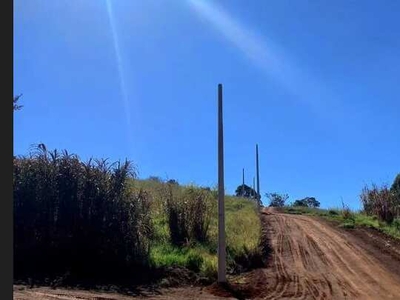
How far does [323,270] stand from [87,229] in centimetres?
856

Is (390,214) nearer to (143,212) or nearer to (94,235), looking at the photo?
(143,212)

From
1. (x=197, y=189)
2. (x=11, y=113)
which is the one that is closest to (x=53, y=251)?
(x=197, y=189)

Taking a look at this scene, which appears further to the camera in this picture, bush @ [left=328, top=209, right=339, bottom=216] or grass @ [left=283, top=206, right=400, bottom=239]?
bush @ [left=328, top=209, right=339, bottom=216]

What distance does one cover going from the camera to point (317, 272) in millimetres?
18656

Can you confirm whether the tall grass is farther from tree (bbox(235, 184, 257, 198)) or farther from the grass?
tree (bbox(235, 184, 257, 198))

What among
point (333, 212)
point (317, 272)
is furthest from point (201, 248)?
point (333, 212)

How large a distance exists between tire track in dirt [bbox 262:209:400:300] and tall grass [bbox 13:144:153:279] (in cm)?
484

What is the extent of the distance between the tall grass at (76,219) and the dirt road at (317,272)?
304cm

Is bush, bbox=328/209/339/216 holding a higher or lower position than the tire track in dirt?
higher

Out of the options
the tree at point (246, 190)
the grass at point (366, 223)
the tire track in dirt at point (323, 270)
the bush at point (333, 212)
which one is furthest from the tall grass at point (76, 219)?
the tree at point (246, 190)

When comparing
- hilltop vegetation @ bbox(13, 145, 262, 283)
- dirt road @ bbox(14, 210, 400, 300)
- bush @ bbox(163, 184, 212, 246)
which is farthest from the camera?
bush @ bbox(163, 184, 212, 246)

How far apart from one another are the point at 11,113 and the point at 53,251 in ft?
46.6

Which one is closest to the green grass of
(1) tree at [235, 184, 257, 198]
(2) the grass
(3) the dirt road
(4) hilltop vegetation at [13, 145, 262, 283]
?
(4) hilltop vegetation at [13, 145, 262, 283]

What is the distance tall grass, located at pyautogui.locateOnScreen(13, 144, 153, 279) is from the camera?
16.5 m
